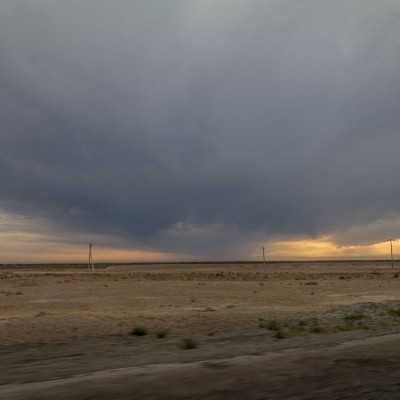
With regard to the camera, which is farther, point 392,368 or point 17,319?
point 17,319

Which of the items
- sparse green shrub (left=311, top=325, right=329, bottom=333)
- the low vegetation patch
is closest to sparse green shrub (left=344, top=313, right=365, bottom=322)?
the low vegetation patch

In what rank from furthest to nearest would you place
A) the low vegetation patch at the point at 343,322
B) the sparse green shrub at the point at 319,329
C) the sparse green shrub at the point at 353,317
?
the sparse green shrub at the point at 353,317
the low vegetation patch at the point at 343,322
the sparse green shrub at the point at 319,329

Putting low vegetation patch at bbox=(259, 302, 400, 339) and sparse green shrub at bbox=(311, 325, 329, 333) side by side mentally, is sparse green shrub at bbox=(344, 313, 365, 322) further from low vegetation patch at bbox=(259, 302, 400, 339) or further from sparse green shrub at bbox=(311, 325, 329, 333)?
sparse green shrub at bbox=(311, 325, 329, 333)

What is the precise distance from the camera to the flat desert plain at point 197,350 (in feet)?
24.1

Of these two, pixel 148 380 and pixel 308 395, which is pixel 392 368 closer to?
pixel 308 395

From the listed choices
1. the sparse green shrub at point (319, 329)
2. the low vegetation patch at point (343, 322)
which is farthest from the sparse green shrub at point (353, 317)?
→ the sparse green shrub at point (319, 329)

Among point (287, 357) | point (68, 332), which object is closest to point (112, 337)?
point (68, 332)

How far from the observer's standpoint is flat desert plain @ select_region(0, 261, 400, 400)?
290 inches

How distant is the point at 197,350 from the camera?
12.7 m

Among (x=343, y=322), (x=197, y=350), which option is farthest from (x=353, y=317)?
(x=197, y=350)

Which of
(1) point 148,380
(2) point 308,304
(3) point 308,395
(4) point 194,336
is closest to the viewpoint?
(3) point 308,395

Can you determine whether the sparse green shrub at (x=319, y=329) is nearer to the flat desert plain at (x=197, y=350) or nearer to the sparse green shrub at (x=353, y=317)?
the flat desert plain at (x=197, y=350)

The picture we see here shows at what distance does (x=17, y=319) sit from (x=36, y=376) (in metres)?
12.3

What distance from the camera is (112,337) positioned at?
16516 millimetres
